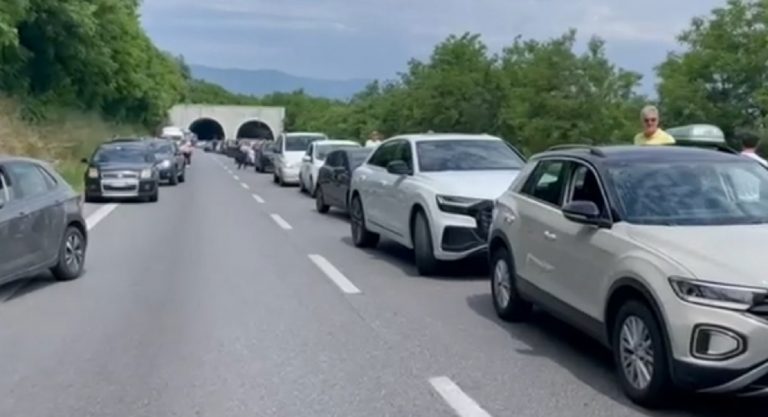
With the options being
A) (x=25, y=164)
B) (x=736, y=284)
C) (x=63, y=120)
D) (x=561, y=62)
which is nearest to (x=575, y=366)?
(x=736, y=284)

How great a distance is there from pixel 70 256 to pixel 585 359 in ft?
22.4

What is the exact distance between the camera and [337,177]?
2148 cm

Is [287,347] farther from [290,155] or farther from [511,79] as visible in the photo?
[511,79]

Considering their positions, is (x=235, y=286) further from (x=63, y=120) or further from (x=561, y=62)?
(x=63, y=120)

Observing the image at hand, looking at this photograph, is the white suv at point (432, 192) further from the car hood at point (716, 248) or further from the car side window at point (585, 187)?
the car hood at point (716, 248)

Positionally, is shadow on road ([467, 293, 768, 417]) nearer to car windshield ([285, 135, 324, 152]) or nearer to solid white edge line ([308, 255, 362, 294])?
solid white edge line ([308, 255, 362, 294])

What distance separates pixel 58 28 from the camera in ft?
129

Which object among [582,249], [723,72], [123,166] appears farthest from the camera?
[723,72]

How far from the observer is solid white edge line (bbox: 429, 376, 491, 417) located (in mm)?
6250

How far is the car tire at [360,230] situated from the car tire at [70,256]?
4.36 m

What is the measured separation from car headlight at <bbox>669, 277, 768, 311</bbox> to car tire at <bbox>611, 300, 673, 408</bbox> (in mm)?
328

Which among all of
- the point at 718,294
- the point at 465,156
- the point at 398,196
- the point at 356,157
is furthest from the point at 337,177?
the point at 718,294

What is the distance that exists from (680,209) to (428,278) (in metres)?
5.16

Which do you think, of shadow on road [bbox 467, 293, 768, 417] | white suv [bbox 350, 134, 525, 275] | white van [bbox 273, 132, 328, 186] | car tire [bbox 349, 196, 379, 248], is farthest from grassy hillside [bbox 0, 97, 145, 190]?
shadow on road [bbox 467, 293, 768, 417]
